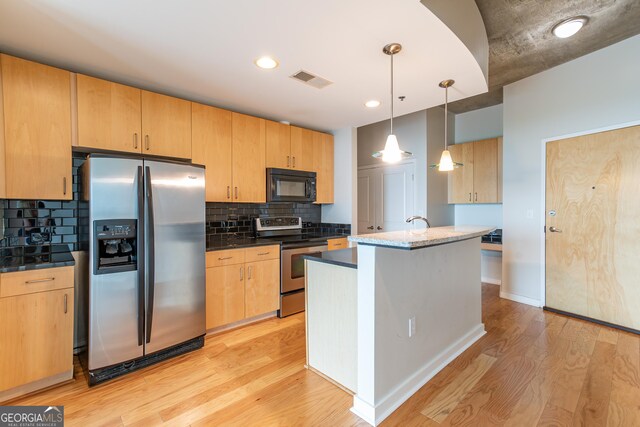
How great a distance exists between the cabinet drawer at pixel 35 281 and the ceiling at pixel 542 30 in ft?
11.6

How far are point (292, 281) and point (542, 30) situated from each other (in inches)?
133

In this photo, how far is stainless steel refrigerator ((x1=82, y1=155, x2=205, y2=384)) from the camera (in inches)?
79.2

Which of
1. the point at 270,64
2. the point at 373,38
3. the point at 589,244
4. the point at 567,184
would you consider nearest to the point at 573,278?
the point at 589,244

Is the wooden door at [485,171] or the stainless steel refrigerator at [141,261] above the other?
the wooden door at [485,171]

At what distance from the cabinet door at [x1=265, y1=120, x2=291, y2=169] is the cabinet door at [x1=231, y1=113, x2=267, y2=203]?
80mm

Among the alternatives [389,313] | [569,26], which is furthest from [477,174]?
[389,313]

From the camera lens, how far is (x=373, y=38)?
6.19 ft

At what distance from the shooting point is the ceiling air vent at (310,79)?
2.41m

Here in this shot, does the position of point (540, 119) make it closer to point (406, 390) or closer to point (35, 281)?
point (406, 390)

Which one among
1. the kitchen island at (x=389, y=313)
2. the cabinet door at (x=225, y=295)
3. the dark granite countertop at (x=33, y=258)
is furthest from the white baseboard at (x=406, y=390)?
the dark granite countertop at (x=33, y=258)

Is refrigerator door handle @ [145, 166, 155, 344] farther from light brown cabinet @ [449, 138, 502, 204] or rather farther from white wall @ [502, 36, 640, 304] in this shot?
light brown cabinet @ [449, 138, 502, 204]

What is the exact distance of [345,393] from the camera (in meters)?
1.93

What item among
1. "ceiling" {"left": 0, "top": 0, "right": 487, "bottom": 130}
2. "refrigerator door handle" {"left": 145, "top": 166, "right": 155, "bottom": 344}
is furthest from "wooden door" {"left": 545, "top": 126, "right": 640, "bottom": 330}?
"refrigerator door handle" {"left": 145, "top": 166, "right": 155, "bottom": 344}

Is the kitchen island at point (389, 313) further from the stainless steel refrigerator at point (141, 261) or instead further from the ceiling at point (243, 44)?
the ceiling at point (243, 44)
